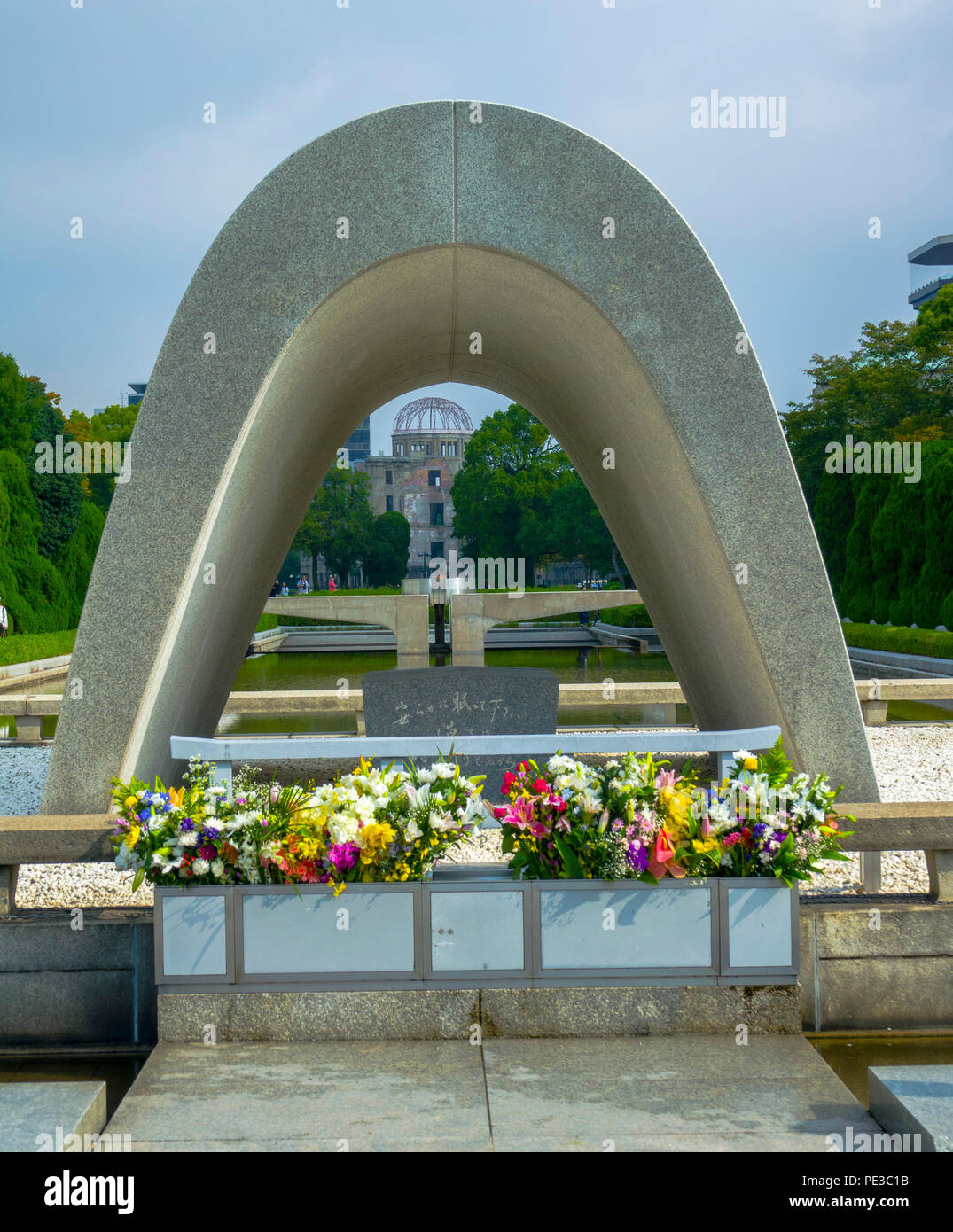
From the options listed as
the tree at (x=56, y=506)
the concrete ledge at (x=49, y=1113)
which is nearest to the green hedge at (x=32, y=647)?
the tree at (x=56, y=506)

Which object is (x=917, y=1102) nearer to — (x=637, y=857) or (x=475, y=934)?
(x=637, y=857)

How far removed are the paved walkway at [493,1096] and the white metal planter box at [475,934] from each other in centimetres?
26

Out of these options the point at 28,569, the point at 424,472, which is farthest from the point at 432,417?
the point at 28,569

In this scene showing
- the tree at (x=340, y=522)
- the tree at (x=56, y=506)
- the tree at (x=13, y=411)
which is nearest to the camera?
the tree at (x=56, y=506)

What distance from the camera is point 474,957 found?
4215 millimetres

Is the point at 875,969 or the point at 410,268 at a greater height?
the point at 410,268

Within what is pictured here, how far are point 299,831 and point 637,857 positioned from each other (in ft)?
4.56

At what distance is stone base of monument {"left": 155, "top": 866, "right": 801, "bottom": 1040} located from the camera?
4203 millimetres

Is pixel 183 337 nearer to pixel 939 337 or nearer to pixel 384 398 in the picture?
pixel 384 398

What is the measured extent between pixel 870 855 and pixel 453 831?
105 inches

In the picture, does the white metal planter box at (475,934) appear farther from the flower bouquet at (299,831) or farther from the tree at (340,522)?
Answer: the tree at (340,522)

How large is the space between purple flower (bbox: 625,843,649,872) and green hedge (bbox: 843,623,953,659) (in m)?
18.3

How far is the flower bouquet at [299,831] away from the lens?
4.21 metres
